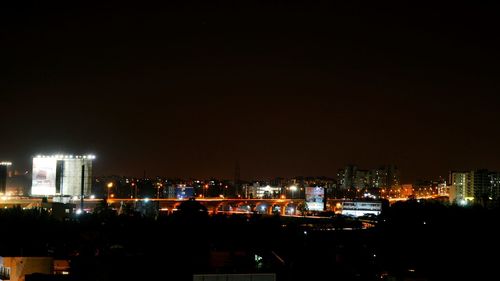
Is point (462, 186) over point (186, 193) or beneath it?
over

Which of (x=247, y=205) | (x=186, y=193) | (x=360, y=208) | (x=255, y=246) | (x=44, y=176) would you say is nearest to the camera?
(x=255, y=246)

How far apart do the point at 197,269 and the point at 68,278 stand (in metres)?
4.11

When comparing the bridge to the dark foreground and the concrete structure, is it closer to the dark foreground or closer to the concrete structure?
the concrete structure

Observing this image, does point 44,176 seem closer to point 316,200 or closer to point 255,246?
point 255,246

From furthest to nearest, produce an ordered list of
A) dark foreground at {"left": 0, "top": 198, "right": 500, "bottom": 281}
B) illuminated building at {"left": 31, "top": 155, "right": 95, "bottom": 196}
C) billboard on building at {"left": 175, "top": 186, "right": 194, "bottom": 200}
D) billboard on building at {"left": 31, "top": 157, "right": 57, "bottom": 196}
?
billboard on building at {"left": 175, "top": 186, "right": 194, "bottom": 200}, illuminated building at {"left": 31, "top": 155, "right": 95, "bottom": 196}, billboard on building at {"left": 31, "top": 157, "right": 57, "bottom": 196}, dark foreground at {"left": 0, "top": 198, "right": 500, "bottom": 281}

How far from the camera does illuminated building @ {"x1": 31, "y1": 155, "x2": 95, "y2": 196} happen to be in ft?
105

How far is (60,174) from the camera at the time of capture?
32469 millimetres

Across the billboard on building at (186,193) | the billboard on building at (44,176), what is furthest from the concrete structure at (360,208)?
the billboard on building at (44,176)

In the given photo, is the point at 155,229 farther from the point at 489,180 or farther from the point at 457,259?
the point at 489,180

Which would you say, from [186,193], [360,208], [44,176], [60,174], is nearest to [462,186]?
[360,208]

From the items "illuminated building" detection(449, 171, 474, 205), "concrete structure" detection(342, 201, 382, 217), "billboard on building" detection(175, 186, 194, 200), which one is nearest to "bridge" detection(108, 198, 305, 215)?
"billboard on building" detection(175, 186, 194, 200)

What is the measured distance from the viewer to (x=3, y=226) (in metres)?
23.8

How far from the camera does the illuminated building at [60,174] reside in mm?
32125

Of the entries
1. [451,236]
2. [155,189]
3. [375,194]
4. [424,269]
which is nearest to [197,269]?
[424,269]
